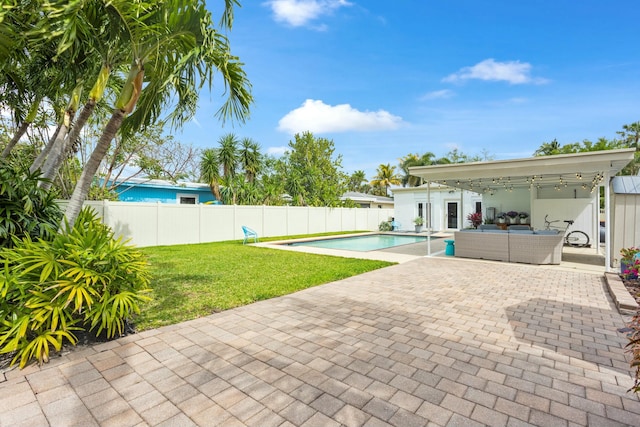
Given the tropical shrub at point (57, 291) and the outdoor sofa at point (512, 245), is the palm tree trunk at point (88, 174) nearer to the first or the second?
the tropical shrub at point (57, 291)

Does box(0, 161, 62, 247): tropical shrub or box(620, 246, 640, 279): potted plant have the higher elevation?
box(0, 161, 62, 247): tropical shrub

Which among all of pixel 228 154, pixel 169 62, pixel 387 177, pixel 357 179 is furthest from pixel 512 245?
pixel 357 179

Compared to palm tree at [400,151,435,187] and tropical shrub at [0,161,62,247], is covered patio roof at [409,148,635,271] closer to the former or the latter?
tropical shrub at [0,161,62,247]

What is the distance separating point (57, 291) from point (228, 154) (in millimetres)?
18338

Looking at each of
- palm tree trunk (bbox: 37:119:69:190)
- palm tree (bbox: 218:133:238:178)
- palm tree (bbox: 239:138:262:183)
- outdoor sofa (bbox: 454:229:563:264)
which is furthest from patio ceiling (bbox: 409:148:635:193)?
palm tree (bbox: 218:133:238:178)

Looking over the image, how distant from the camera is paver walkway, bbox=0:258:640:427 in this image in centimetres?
224

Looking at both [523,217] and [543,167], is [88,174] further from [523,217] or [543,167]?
[523,217]

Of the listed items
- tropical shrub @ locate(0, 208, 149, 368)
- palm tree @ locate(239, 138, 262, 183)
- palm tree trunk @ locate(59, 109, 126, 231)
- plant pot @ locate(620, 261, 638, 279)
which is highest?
palm tree @ locate(239, 138, 262, 183)

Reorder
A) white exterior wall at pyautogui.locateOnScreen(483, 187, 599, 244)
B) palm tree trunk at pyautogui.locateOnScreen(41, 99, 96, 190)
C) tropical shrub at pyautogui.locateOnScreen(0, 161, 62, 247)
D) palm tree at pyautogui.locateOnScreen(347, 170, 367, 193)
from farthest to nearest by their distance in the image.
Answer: palm tree at pyautogui.locateOnScreen(347, 170, 367, 193) < white exterior wall at pyautogui.locateOnScreen(483, 187, 599, 244) < palm tree trunk at pyautogui.locateOnScreen(41, 99, 96, 190) < tropical shrub at pyautogui.locateOnScreen(0, 161, 62, 247)

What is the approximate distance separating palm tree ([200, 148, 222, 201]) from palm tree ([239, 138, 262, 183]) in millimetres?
2124

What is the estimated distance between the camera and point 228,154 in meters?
20.5

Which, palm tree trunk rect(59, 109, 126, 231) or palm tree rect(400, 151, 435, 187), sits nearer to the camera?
palm tree trunk rect(59, 109, 126, 231)

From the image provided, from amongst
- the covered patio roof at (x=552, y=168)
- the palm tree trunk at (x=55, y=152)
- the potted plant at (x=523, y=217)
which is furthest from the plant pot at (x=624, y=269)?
the palm tree trunk at (x=55, y=152)

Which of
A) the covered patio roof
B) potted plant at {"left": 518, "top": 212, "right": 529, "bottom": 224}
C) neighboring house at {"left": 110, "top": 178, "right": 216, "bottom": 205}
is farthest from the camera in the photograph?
neighboring house at {"left": 110, "top": 178, "right": 216, "bottom": 205}
